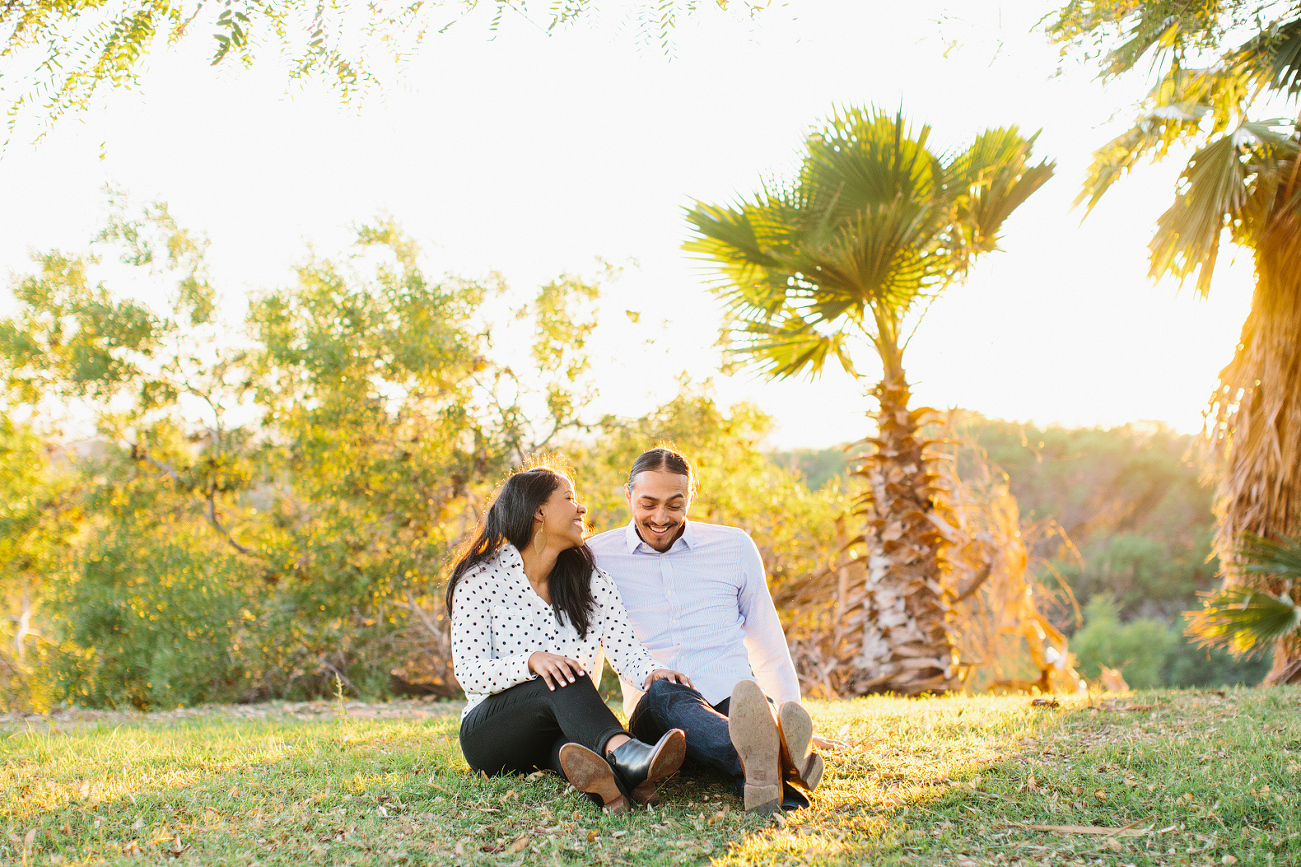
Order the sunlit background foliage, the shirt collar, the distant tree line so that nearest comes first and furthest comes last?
the shirt collar < the sunlit background foliage < the distant tree line

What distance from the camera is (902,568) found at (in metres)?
6.82

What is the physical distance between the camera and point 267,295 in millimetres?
9562

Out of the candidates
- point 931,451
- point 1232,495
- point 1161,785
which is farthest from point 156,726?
point 1232,495

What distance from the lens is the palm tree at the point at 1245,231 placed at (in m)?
4.61

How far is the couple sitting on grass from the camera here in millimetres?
2664

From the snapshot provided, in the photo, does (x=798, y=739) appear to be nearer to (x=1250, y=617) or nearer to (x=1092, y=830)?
(x=1092, y=830)

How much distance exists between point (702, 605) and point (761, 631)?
0.90ft

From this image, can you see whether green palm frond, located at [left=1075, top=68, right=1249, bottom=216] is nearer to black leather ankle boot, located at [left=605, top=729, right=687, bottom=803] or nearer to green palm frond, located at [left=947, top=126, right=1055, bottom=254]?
green palm frond, located at [left=947, top=126, right=1055, bottom=254]

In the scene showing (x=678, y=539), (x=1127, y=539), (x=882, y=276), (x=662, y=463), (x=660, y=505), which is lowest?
(x=1127, y=539)

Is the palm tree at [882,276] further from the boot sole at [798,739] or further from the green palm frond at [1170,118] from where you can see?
the boot sole at [798,739]

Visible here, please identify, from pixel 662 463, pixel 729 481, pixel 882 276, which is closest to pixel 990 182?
pixel 882 276

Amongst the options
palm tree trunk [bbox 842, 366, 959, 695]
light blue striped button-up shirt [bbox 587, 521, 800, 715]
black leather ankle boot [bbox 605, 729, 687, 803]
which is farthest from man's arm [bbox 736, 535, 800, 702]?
palm tree trunk [bbox 842, 366, 959, 695]

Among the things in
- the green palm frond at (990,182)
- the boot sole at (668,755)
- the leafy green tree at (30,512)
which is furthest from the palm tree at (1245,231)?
the leafy green tree at (30,512)

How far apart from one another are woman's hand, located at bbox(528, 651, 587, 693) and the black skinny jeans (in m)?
0.03
